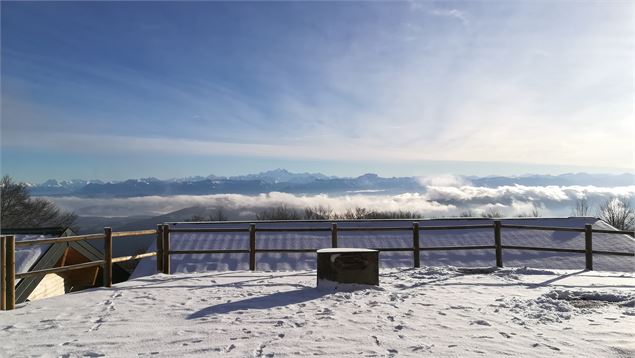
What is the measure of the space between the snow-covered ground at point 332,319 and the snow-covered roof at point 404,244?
8.70 metres

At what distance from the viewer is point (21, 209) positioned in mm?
47188

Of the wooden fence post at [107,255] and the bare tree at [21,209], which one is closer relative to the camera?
the wooden fence post at [107,255]

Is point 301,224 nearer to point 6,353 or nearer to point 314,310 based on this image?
point 314,310

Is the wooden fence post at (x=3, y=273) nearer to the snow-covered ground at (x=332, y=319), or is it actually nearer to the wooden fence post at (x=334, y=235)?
the snow-covered ground at (x=332, y=319)

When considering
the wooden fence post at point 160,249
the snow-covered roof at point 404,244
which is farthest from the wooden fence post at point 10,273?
the snow-covered roof at point 404,244

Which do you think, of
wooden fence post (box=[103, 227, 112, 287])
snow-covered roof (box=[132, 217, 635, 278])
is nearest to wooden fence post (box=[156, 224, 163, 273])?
wooden fence post (box=[103, 227, 112, 287])

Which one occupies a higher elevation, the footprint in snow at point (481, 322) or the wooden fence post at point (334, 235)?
the wooden fence post at point (334, 235)

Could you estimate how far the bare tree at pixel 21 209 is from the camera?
44438 mm

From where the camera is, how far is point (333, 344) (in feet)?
17.6

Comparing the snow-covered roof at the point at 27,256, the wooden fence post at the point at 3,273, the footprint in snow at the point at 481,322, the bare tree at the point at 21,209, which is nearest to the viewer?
the footprint in snow at the point at 481,322

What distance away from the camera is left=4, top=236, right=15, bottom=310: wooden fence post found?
751 cm

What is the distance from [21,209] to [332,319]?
51.6m

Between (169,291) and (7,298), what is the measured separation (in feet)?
8.69

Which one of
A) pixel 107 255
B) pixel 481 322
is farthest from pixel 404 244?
pixel 481 322
